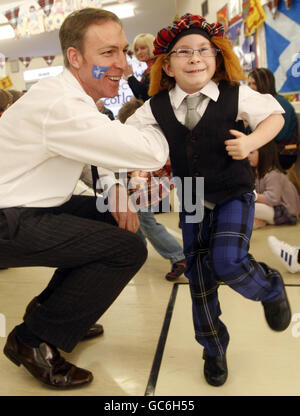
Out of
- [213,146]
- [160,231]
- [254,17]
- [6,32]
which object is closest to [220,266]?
[213,146]

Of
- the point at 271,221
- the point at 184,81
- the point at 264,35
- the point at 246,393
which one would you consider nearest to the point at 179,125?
the point at 184,81

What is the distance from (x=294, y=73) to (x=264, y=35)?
59 cm

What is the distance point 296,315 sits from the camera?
61.0 inches

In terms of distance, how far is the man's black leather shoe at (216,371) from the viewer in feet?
3.88

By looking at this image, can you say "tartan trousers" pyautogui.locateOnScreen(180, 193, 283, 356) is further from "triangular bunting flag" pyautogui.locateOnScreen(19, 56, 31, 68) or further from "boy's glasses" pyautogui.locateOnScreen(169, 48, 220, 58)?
"triangular bunting flag" pyautogui.locateOnScreen(19, 56, 31, 68)

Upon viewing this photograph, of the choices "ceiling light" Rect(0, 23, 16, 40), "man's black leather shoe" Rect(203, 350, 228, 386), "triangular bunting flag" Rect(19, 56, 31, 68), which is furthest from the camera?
"triangular bunting flag" Rect(19, 56, 31, 68)

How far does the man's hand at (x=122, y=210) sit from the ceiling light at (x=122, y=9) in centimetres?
603

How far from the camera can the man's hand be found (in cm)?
137

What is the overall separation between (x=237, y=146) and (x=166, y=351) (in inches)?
29.2

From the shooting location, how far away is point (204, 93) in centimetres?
116

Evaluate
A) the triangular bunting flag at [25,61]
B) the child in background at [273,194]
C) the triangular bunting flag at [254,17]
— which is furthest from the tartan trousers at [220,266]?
the triangular bunting flag at [25,61]

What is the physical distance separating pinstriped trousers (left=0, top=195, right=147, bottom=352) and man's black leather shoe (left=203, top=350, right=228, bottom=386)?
0.35m

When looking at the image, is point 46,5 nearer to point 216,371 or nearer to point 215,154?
point 215,154

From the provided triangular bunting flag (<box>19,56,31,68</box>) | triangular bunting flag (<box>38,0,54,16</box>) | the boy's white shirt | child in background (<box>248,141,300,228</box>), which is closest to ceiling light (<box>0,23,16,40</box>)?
triangular bunting flag (<box>19,56,31,68</box>)
